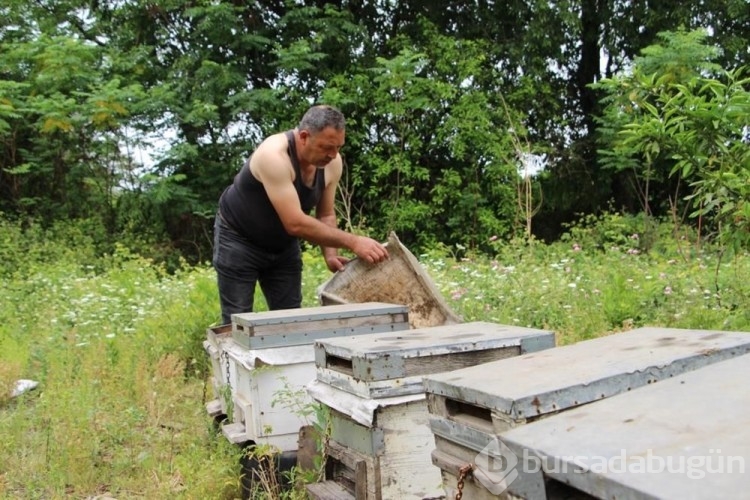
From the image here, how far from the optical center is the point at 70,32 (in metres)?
12.9

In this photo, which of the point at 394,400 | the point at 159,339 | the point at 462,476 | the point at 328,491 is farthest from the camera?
the point at 159,339

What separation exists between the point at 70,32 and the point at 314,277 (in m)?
8.55

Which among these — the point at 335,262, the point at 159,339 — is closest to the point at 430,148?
the point at 159,339

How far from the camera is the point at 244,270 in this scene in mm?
4168

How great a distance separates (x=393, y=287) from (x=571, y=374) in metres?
2.08

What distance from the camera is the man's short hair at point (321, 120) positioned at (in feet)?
12.2

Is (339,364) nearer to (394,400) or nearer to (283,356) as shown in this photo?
(394,400)

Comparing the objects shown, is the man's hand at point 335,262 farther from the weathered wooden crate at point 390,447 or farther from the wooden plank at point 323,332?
the weathered wooden crate at point 390,447

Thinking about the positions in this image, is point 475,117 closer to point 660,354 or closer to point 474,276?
point 474,276

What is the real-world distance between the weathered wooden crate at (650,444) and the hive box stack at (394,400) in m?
0.79

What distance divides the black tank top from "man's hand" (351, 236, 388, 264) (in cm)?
59

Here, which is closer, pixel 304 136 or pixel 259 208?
pixel 304 136

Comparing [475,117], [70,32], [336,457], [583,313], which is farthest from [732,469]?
[70,32]

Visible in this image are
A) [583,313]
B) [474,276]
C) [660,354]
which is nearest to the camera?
[660,354]
